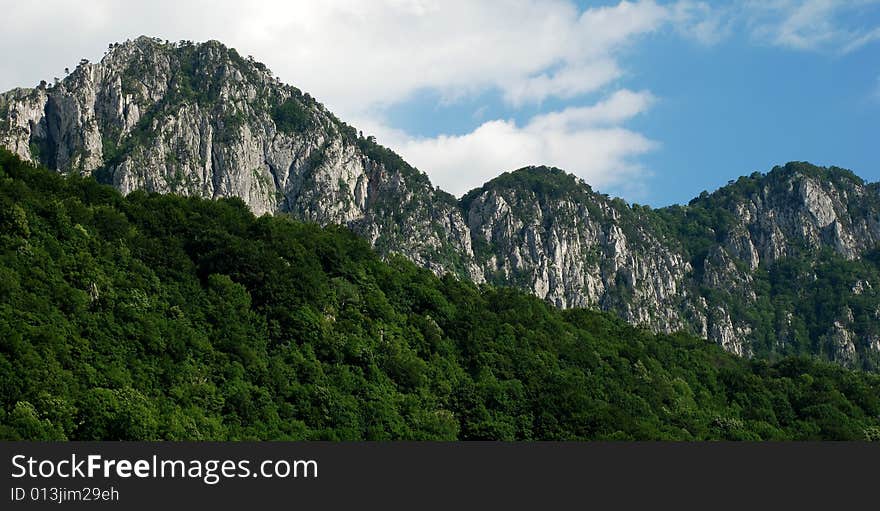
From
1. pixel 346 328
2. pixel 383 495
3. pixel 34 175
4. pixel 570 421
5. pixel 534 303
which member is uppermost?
pixel 34 175

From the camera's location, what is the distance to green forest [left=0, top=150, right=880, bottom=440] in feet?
285

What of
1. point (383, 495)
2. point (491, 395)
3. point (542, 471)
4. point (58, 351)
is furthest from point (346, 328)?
point (383, 495)

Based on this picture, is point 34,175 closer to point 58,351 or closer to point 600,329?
point 58,351

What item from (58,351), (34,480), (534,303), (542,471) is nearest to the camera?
(34,480)

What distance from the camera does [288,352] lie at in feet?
366

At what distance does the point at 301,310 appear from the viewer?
11825cm

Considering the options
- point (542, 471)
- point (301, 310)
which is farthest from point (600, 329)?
point (542, 471)

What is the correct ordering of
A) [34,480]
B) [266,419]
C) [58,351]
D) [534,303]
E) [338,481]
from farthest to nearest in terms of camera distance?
[534,303] → [266,419] → [58,351] → [338,481] → [34,480]

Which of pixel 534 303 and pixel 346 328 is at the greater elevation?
pixel 534 303

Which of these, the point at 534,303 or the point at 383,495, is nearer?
the point at 383,495

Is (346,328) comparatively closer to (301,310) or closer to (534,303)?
(301,310)

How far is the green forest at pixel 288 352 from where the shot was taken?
285 ft

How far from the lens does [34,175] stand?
410 ft

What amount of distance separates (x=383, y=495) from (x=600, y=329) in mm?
112734
